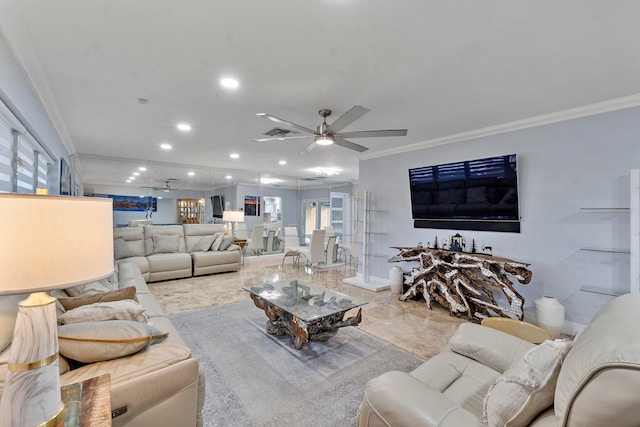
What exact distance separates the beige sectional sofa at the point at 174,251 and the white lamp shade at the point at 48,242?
4595 millimetres

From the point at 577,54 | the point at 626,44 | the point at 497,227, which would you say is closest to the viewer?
the point at 626,44

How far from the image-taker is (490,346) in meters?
1.63

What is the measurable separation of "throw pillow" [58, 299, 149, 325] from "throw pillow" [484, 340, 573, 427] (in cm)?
185

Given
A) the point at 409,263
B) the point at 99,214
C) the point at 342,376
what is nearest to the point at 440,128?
the point at 409,263

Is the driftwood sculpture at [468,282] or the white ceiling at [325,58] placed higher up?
the white ceiling at [325,58]

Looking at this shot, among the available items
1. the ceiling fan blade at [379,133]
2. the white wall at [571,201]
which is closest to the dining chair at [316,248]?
the white wall at [571,201]

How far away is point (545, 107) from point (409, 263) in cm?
277

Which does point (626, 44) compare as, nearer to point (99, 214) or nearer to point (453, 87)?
point (453, 87)

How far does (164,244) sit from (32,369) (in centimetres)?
526

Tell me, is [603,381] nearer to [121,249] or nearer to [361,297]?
[361,297]

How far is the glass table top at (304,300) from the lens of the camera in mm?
2590

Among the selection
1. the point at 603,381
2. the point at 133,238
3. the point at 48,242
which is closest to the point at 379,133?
the point at 603,381

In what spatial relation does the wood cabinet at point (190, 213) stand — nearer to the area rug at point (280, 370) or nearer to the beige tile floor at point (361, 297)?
the beige tile floor at point (361, 297)

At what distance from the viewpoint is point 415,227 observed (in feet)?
15.1
